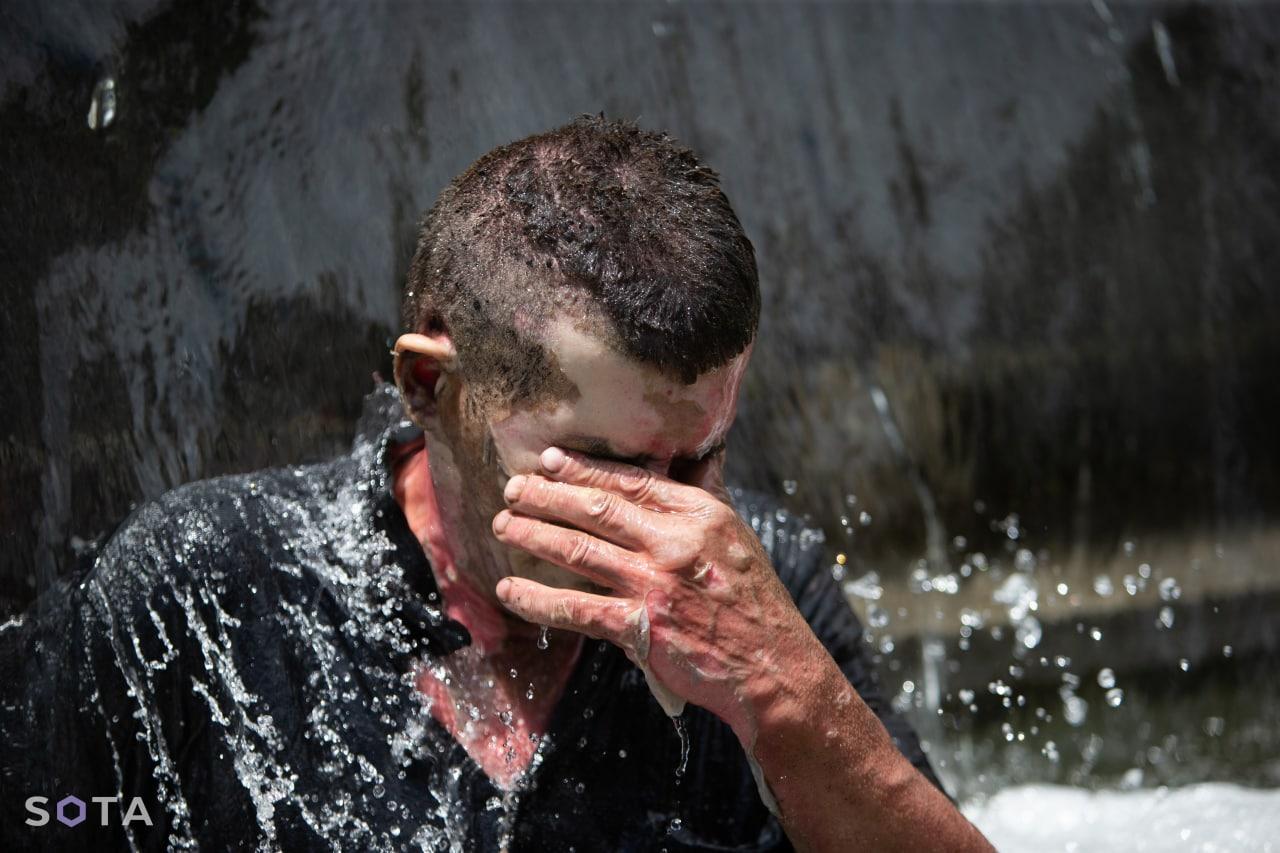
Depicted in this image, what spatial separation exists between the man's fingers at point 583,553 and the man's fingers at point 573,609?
3 cm

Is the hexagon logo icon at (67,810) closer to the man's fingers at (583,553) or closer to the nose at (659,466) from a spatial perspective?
the man's fingers at (583,553)

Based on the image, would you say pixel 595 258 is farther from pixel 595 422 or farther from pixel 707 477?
pixel 707 477

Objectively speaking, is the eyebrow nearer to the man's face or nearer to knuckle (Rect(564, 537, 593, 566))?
the man's face

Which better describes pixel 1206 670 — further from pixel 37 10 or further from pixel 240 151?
pixel 37 10

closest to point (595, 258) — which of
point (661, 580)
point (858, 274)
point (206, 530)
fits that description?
point (661, 580)

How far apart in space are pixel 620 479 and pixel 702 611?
0.21 metres

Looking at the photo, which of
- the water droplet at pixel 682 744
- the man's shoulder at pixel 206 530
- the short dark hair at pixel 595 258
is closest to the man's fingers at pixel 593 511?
the short dark hair at pixel 595 258

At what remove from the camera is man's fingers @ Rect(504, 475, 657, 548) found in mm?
1952

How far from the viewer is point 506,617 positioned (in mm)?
2287

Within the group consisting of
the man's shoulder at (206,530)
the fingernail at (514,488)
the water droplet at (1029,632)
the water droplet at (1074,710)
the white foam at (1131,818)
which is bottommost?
the white foam at (1131,818)

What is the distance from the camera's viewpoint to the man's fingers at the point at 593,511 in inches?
76.9

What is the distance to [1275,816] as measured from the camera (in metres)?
3.37

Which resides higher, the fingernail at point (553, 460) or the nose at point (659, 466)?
the fingernail at point (553, 460)

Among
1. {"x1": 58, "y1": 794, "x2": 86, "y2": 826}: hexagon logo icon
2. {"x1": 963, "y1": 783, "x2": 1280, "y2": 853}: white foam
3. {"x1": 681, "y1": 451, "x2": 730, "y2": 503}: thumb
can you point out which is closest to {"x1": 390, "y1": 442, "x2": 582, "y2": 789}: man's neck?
{"x1": 681, "y1": 451, "x2": 730, "y2": 503}: thumb
